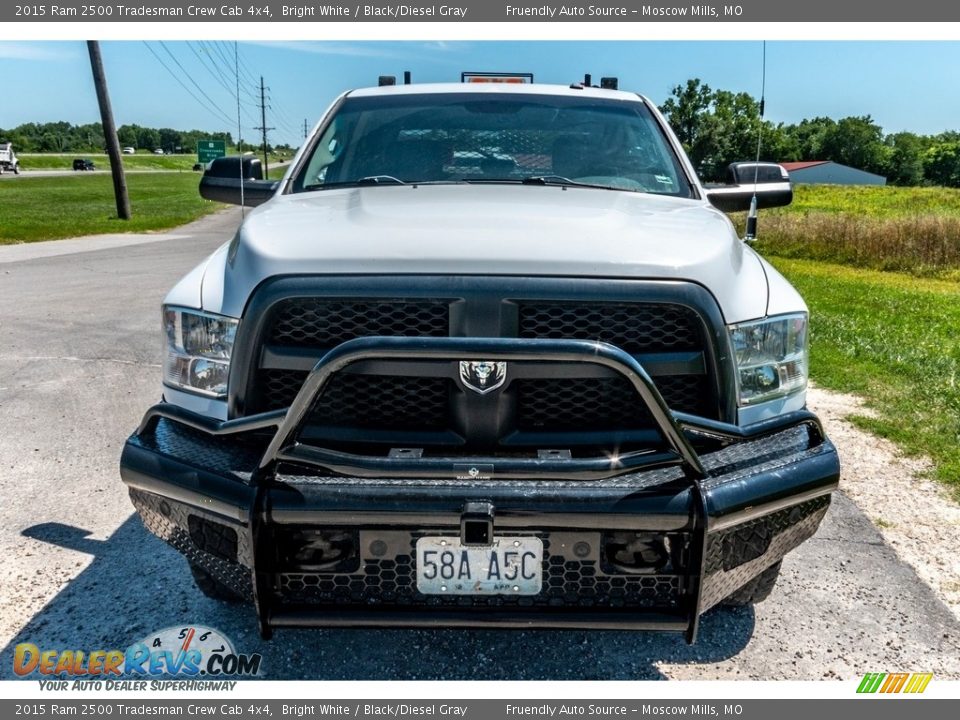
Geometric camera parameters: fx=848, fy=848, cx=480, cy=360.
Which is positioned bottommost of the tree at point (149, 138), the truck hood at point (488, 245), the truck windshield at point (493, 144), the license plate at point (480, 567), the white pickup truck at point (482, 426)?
the license plate at point (480, 567)

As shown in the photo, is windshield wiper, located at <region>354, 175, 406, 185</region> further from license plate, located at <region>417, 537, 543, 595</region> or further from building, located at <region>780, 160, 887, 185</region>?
building, located at <region>780, 160, 887, 185</region>

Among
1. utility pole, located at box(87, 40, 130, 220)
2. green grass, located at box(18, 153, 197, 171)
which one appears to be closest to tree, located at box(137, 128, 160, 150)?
green grass, located at box(18, 153, 197, 171)

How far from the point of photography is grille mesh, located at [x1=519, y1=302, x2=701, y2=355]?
2.38 meters

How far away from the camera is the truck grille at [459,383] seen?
7.72 feet

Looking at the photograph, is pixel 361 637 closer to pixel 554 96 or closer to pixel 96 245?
pixel 554 96

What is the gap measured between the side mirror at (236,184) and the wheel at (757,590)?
2586mm

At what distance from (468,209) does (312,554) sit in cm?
121

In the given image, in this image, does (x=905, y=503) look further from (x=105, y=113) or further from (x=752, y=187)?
(x=105, y=113)

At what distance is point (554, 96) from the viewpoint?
414 centimetres

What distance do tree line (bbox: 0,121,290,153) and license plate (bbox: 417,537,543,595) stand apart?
117 m

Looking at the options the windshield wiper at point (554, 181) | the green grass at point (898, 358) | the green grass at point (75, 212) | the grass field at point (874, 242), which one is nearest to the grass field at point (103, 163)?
the green grass at point (75, 212)

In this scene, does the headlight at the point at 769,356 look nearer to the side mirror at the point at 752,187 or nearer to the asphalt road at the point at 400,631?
the asphalt road at the point at 400,631

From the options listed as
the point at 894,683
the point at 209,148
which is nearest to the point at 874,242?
the point at 209,148
